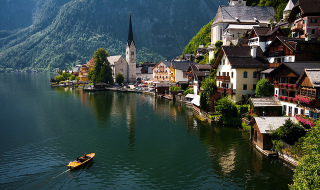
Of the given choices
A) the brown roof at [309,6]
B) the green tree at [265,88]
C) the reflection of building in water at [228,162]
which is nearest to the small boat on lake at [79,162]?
the reflection of building in water at [228,162]

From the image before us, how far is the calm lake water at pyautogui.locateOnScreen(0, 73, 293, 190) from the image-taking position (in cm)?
2622

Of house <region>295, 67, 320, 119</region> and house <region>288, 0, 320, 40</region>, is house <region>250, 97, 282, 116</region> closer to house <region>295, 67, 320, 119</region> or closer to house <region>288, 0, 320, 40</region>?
house <region>295, 67, 320, 119</region>

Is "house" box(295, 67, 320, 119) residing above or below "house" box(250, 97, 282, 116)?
above

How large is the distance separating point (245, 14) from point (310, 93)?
210ft

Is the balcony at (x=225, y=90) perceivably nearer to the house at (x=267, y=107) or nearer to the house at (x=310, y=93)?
the house at (x=267, y=107)

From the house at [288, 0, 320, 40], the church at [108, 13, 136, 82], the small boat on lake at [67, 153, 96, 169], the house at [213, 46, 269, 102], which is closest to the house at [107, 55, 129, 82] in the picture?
the church at [108, 13, 136, 82]

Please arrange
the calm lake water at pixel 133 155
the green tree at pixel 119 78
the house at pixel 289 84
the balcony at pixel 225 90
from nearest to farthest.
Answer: the calm lake water at pixel 133 155 < the house at pixel 289 84 < the balcony at pixel 225 90 < the green tree at pixel 119 78

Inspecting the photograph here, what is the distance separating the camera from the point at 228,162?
30.3m

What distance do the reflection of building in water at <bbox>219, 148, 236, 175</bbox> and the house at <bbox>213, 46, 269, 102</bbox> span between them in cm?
1728

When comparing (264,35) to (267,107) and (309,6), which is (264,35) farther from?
(267,107)

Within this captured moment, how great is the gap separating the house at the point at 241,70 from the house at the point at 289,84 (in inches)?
257

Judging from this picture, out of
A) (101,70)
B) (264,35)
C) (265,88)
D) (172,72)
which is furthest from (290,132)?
(101,70)

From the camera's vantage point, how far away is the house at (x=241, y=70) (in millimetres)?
48062

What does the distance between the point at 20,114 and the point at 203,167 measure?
150 ft
